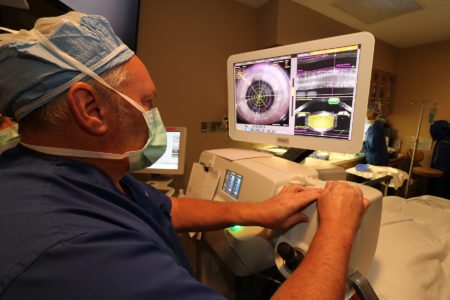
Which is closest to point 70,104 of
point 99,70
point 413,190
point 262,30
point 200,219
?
point 99,70

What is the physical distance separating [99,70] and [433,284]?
1.13m

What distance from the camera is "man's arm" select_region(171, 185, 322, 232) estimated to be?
0.68 metres

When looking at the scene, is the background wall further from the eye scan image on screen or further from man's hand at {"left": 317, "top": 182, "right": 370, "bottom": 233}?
man's hand at {"left": 317, "top": 182, "right": 370, "bottom": 233}

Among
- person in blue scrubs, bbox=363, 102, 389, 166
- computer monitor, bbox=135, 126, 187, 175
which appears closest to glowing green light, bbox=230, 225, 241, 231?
computer monitor, bbox=135, 126, 187, 175

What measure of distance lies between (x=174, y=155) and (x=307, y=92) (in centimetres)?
118

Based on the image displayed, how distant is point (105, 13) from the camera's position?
1.40m

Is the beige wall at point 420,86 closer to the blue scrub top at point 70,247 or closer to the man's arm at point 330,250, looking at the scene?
the man's arm at point 330,250

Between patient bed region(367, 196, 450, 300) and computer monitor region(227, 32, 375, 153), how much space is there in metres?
0.37

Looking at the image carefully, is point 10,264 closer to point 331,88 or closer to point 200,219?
point 200,219

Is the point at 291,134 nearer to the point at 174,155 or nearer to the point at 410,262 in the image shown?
the point at 410,262

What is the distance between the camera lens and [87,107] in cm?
48

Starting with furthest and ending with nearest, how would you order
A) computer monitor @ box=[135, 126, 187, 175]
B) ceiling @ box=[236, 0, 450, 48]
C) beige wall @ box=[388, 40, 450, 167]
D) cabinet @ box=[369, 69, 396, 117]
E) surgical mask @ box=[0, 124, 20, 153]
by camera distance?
cabinet @ box=[369, 69, 396, 117]
beige wall @ box=[388, 40, 450, 167]
ceiling @ box=[236, 0, 450, 48]
computer monitor @ box=[135, 126, 187, 175]
surgical mask @ box=[0, 124, 20, 153]

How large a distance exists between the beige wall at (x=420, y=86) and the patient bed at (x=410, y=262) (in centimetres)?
424

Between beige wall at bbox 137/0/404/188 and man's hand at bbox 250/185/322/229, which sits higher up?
beige wall at bbox 137/0/404/188
